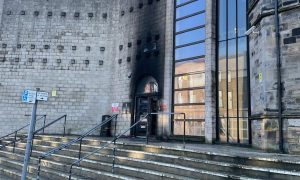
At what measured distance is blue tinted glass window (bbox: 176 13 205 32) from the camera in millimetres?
11539

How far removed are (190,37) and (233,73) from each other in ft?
8.62

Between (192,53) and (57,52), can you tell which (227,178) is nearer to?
(192,53)

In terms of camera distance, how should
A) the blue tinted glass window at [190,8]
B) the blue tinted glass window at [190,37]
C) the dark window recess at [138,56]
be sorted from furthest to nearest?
the dark window recess at [138,56]
the blue tinted glass window at [190,8]
the blue tinted glass window at [190,37]

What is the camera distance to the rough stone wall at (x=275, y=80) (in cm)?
730

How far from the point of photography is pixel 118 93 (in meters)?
14.2

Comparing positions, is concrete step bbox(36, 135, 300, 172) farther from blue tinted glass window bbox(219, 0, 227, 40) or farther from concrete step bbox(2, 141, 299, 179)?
blue tinted glass window bbox(219, 0, 227, 40)

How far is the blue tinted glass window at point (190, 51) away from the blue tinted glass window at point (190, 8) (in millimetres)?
1523

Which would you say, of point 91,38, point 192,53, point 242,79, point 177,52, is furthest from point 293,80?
point 91,38

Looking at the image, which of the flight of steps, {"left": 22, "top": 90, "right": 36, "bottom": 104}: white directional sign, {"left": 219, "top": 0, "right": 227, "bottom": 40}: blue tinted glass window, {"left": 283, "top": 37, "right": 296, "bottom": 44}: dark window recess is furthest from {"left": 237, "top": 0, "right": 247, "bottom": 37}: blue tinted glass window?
{"left": 22, "top": 90, "right": 36, "bottom": 104}: white directional sign

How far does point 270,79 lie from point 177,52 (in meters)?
4.97

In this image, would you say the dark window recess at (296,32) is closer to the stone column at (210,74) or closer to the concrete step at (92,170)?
the stone column at (210,74)

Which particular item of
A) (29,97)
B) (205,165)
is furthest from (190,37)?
(29,97)

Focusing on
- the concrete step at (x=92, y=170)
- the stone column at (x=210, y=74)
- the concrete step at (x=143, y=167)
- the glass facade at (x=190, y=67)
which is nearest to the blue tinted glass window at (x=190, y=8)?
the glass facade at (x=190, y=67)

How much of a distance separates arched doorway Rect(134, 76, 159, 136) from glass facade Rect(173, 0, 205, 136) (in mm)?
1065
